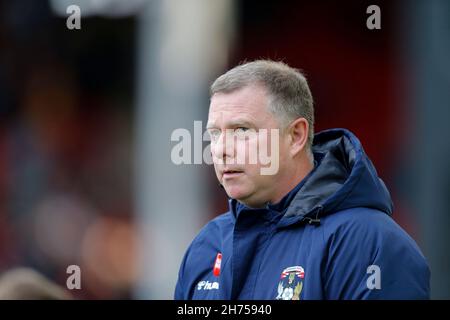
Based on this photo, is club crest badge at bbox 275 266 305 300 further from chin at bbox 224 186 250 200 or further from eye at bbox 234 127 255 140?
eye at bbox 234 127 255 140

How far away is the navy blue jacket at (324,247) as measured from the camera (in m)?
2.97

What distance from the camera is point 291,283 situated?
3.04 metres

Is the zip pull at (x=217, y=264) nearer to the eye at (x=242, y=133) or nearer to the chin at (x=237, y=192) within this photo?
the chin at (x=237, y=192)

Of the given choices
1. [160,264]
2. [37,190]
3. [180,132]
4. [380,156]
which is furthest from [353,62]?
[37,190]

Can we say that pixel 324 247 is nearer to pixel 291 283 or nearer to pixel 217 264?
pixel 291 283

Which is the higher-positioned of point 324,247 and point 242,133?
point 242,133

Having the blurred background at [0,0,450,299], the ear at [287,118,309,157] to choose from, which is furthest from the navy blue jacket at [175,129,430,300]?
the blurred background at [0,0,450,299]

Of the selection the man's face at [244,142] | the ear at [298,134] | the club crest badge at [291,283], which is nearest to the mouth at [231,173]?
the man's face at [244,142]

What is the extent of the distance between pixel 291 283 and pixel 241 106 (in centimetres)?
68

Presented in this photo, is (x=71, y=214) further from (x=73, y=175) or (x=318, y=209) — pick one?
(x=318, y=209)

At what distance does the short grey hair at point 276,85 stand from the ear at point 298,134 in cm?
2

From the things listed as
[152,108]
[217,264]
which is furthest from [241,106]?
[152,108]

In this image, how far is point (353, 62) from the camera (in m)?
6.23

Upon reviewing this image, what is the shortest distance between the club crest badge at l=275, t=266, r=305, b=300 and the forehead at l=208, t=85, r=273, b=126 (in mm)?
575
